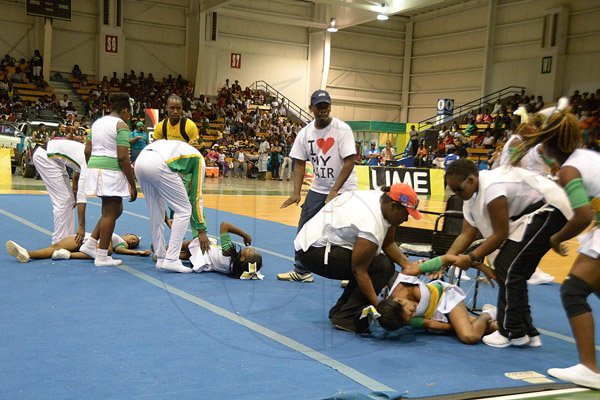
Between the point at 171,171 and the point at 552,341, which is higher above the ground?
the point at 171,171

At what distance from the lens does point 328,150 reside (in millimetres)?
5594

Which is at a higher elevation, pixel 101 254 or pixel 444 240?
pixel 444 240

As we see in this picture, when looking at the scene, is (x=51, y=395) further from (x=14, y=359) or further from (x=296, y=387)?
(x=296, y=387)

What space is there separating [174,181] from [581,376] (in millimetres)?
3867

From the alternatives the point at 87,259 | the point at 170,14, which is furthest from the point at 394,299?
the point at 170,14

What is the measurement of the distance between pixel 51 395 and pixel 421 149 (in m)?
20.4

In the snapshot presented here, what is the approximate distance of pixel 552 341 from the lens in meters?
4.28

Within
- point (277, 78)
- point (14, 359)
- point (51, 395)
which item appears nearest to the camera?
point (51, 395)

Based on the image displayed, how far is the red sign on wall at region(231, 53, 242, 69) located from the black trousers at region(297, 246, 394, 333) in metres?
28.3

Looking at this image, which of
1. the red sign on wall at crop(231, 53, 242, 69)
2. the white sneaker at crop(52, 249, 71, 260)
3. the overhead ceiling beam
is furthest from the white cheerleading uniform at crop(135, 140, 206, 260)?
the red sign on wall at crop(231, 53, 242, 69)

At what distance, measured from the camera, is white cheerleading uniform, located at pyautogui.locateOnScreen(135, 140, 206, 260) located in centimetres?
576

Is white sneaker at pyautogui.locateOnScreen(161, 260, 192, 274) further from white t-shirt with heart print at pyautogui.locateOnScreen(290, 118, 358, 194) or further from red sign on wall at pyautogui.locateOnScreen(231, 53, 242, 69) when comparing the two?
red sign on wall at pyautogui.locateOnScreen(231, 53, 242, 69)

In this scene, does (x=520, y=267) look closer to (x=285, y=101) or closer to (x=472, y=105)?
(x=285, y=101)

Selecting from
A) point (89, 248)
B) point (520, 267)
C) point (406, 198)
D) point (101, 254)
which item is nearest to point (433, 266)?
point (406, 198)
